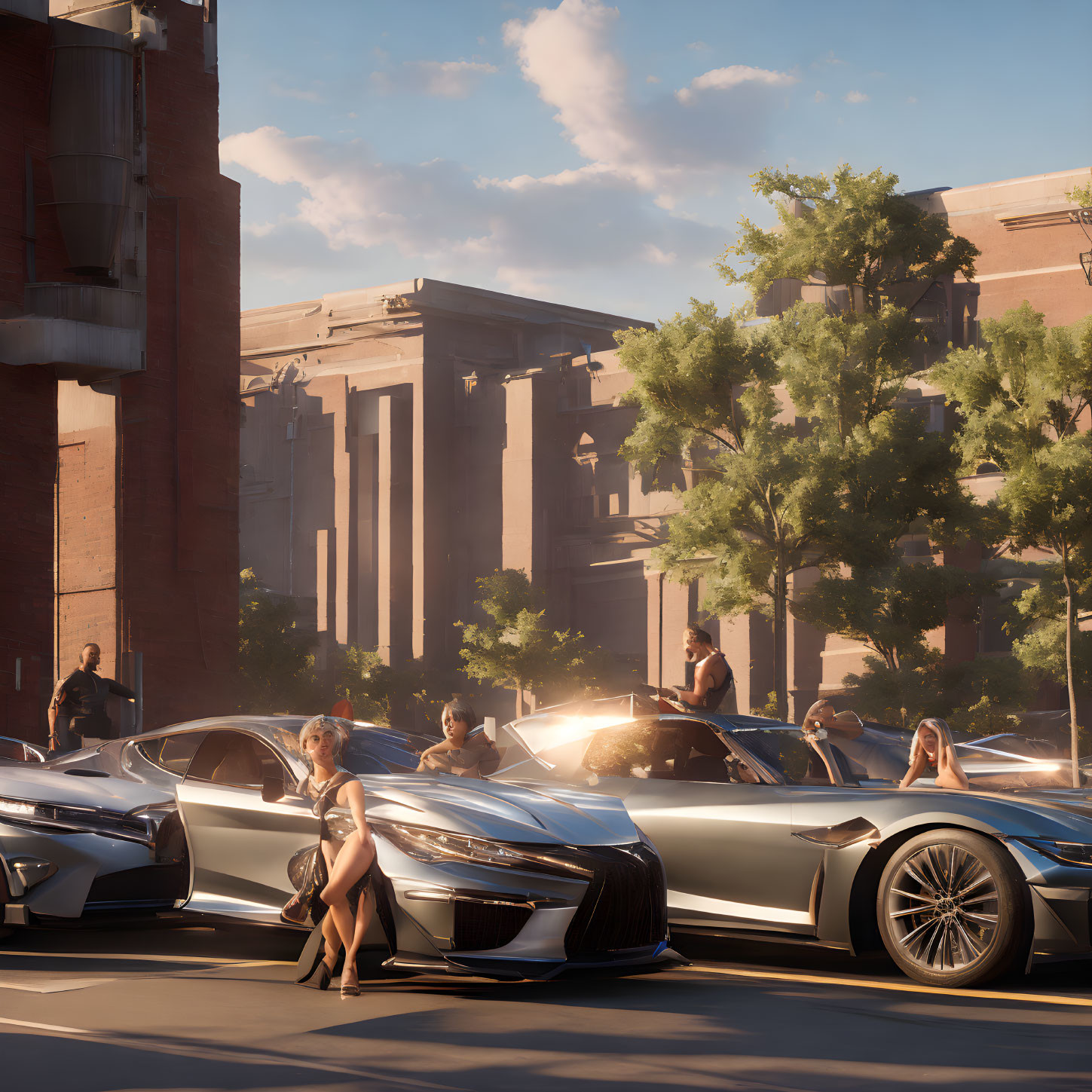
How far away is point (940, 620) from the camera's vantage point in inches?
1132

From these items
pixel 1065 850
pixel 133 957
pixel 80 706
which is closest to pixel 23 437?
pixel 80 706

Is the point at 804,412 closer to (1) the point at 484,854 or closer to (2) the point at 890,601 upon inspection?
(2) the point at 890,601

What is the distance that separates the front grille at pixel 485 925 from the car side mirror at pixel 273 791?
1395 mm

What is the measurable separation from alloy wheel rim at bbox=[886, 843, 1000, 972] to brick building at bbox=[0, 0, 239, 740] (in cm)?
1764

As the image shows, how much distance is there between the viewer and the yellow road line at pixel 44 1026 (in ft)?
19.2

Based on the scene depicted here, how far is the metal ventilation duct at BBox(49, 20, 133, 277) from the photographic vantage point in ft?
74.0

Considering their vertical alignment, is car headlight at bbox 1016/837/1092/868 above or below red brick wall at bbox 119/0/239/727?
below

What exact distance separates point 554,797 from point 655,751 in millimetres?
1122

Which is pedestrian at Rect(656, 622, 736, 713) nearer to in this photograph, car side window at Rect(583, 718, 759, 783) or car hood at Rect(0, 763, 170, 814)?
car side window at Rect(583, 718, 759, 783)

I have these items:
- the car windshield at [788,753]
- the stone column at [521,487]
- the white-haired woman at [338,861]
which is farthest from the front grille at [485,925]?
the stone column at [521,487]

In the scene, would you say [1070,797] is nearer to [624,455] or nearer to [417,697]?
[624,455]

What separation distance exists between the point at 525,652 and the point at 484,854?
4723 cm

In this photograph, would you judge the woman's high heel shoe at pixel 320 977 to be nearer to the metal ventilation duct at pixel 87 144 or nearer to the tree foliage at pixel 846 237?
the metal ventilation duct at pixel 87 144

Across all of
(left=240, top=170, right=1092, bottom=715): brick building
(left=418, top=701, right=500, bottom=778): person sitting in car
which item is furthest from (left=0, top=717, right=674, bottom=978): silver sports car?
(left=240, top=170, right=1092, bottom=715): brick building
